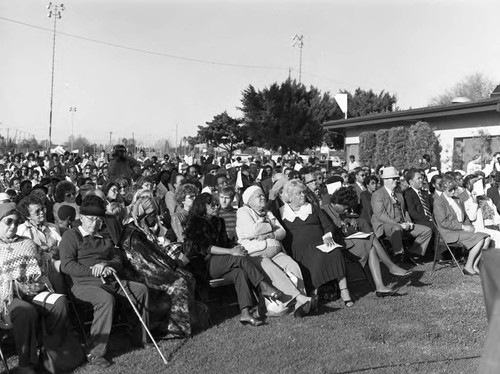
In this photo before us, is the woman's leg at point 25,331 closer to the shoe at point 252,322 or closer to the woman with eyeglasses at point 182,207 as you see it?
the shoe at point 252,322

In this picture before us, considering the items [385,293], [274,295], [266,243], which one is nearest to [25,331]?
[274,295]

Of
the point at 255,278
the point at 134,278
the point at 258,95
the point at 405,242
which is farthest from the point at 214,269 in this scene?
the point at 258,95

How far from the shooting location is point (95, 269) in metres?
4.97

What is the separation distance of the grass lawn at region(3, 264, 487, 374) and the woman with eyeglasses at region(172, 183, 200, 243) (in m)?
1.21

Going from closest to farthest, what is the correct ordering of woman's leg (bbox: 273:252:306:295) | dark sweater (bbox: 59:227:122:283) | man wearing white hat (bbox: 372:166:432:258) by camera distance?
dark sweater (bbox: 59:227:122:283)
woman's leg (bbox: 273:252:306:295)
man wearing white hat (bbox: 372:166:432:258)

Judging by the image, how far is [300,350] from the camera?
4.93 meters

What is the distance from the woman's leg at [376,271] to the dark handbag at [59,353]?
3.60 m

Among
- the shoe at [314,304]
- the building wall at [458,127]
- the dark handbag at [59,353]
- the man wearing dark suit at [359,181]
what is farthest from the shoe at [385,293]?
the building wall at [458,127]

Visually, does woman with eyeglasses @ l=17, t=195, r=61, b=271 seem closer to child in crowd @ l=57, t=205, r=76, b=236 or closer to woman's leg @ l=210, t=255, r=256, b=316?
child in crowd @ l=57, t=205, r=76, b=236

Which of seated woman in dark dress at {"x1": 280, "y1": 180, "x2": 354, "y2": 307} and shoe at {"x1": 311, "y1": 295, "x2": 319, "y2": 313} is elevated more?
seated woman in dark dress at {"x1": 280, "y1": 180, "x2": 354, "y2": 307}

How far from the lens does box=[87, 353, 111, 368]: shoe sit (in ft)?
15.0

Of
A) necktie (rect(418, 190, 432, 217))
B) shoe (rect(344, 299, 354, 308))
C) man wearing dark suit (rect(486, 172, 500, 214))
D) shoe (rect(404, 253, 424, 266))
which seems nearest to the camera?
shoe (rect(344, 299, 354, 308))

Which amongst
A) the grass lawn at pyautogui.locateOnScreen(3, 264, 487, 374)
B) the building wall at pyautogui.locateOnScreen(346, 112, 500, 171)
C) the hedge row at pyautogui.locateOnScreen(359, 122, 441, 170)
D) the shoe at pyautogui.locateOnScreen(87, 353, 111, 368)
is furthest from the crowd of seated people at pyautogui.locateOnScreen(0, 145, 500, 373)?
the hedge row at pyautogui.locateOnScreen(359, 122, 441, 170)

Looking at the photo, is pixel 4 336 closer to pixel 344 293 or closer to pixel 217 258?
pixel 217 258
